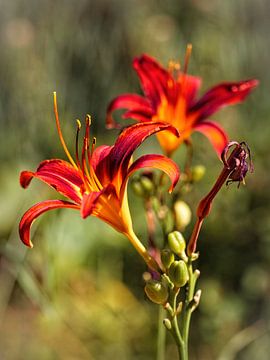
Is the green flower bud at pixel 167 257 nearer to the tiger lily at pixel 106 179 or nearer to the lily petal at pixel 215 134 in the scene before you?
the tiger lily at pixel 106 179

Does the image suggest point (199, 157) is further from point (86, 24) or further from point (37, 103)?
point (86, 24)

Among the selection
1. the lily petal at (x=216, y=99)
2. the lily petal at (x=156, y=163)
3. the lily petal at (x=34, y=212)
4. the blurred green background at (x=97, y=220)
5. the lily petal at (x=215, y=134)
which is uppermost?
the lily petal at (x=156, y=163)

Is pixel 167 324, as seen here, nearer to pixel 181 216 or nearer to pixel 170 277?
pixel 170 277

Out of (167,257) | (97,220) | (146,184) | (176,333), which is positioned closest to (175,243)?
(167,257)

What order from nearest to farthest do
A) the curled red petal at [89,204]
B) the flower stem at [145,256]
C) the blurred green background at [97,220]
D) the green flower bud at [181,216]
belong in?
the curled red petal at [89,204] → the flower stem at [145,256] → the green flower bud at [181,216] → the blurred green background at [97,220]


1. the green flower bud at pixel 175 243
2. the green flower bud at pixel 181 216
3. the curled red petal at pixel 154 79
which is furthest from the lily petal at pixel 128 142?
the curled red petal at pixel 154 79

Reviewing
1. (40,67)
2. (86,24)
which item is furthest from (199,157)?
(86,24)
